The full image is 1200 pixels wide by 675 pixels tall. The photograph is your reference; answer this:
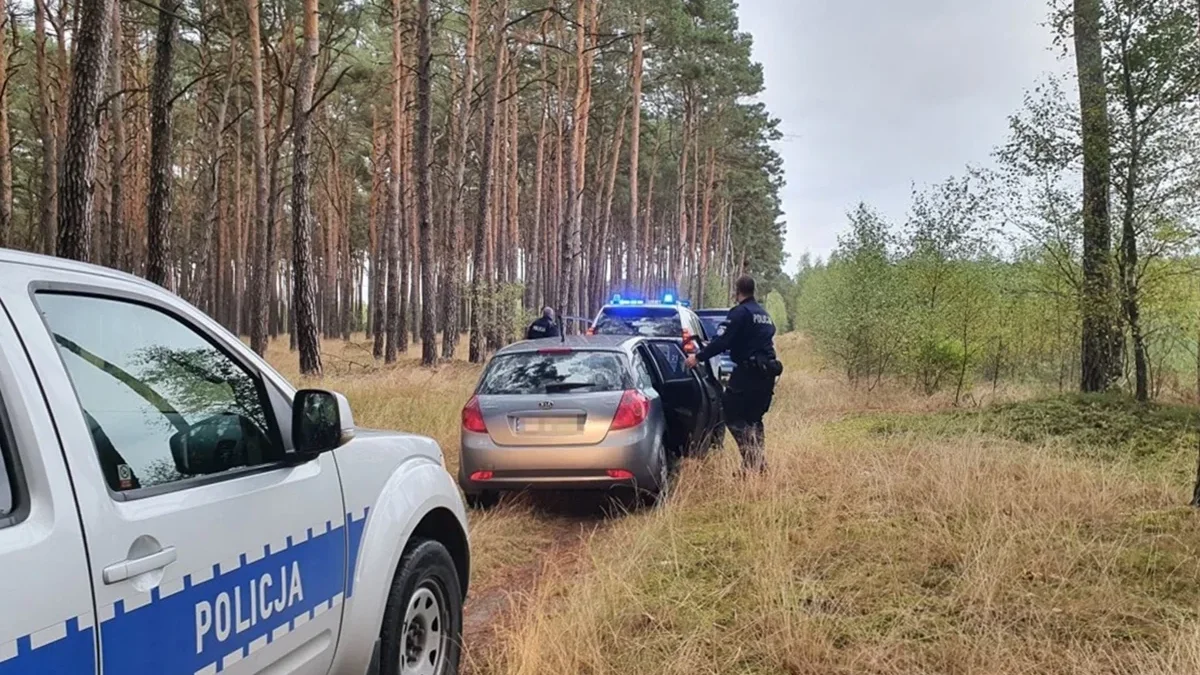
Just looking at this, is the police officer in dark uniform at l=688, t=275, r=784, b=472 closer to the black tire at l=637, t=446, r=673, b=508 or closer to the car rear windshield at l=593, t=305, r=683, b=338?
the black tire at l=637, t=446, r=673, b=508

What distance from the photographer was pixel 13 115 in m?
23.3

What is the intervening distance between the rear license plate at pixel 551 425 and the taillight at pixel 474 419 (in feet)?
1.00

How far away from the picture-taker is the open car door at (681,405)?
6.87 meters

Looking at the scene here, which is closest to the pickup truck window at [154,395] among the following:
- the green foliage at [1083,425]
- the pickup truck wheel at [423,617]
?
the pickup truck wheel at [423,617]

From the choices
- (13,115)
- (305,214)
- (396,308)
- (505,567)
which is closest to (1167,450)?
(505,567)

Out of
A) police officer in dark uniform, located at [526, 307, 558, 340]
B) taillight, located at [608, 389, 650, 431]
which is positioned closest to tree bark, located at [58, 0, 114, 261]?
taillight, located at [608, 389, 650, 431]

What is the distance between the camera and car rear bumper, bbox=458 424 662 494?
236 inches

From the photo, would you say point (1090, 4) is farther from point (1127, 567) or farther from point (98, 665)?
point (98, 665)

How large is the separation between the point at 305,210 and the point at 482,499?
9345 mm

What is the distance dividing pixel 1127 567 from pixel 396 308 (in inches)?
747

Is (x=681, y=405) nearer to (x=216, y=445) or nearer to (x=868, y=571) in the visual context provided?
(x=868, y=571)

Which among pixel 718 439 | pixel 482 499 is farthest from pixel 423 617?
pixel 718 439

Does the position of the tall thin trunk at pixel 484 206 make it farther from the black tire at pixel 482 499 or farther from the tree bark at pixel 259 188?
the black tire at pixel 482 499

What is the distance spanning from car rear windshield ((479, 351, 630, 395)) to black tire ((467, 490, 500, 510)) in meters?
0.84
